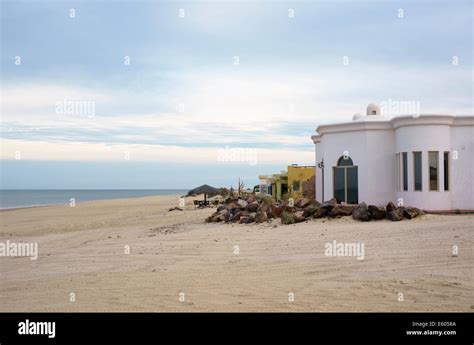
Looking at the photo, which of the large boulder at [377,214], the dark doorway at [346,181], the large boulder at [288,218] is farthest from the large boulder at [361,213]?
the dark doorway at [346,181]

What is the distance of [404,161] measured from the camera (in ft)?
63.2

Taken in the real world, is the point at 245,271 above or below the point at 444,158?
below

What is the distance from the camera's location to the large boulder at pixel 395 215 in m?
16.2

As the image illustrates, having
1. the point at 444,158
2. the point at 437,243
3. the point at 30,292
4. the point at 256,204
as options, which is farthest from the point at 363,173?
the point at 30,292

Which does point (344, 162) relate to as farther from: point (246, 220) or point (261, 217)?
point (246, 220)

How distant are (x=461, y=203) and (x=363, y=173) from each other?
3.64 m

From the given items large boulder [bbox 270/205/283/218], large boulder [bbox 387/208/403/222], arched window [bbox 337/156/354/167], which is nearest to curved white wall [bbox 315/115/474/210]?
arched window [bbox 337/156/354/167]

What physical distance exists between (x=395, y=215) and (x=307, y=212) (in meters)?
2.99

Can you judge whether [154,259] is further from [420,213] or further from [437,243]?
[420,213]

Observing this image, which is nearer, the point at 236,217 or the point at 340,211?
the point at 340,211

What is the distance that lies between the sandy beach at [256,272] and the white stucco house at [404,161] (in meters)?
3.54

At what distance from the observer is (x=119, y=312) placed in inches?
281

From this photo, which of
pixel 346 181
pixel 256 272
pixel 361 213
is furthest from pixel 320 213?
pixel 256 272

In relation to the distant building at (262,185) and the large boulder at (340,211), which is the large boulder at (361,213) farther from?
the distant building at (262,185)
